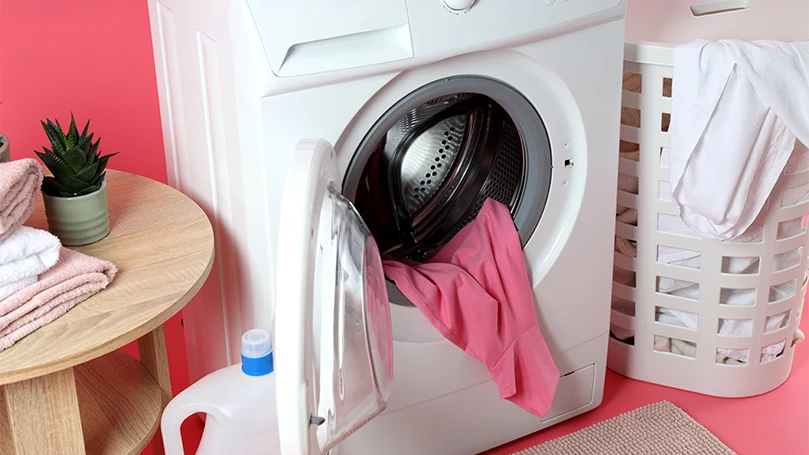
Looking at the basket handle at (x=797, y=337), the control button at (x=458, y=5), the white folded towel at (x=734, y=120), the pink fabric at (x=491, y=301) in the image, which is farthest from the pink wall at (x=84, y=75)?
the basket handle at (x=797, y=337)

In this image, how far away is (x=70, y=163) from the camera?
149cm

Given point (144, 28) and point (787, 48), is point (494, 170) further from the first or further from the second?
point (144, 28)

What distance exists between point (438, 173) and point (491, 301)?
1.00 ft

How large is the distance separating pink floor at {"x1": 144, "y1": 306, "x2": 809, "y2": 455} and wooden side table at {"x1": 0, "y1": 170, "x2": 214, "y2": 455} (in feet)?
1.20

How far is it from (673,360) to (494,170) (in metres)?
0.68

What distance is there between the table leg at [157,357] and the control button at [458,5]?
0.75 meters

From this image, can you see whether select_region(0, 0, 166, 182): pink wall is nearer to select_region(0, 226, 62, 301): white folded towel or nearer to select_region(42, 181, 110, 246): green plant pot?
select_region(42, 181, 110, 246): green plant pot

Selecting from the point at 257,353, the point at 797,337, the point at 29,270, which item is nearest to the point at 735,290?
the point at 797,337

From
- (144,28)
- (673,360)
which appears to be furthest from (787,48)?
(144,28)

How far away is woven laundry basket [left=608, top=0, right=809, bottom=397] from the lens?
6.33 feet

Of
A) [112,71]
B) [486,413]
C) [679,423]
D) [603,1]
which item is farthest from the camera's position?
[112,71]

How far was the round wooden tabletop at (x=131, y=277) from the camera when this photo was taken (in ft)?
4.18

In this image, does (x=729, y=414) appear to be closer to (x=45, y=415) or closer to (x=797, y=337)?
(x=797, y=337)

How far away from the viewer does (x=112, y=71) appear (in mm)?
2250
